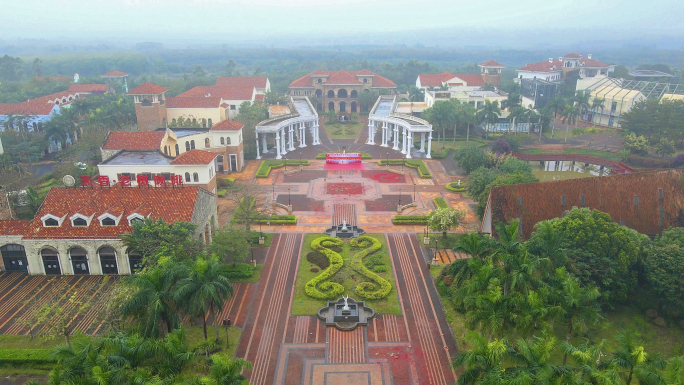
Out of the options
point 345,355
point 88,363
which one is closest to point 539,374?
point 345,355

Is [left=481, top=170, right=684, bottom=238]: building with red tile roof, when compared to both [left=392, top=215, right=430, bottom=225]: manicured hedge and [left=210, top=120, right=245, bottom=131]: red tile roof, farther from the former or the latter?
[left=210, top=120, right=245, bottom=131]: red tile roof

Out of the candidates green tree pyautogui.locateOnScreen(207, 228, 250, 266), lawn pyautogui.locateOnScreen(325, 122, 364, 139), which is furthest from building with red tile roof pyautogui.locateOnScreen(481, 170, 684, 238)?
lawn pyautogui.locateOnScreen(325, 122, 364, 139)

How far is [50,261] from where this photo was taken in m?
41.9

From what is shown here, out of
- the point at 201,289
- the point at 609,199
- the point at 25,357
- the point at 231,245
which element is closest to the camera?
the point at 201,289

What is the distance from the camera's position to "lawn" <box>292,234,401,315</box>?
124ft

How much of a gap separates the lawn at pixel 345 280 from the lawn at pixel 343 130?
4971cm

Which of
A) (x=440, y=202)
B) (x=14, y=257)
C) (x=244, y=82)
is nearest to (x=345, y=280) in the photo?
(x=440, y=202)

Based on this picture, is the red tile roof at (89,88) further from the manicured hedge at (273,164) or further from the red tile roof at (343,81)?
the manicured hedge at (273,164)

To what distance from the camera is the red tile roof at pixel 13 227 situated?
138ft

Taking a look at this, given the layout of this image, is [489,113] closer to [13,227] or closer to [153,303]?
[13,227]

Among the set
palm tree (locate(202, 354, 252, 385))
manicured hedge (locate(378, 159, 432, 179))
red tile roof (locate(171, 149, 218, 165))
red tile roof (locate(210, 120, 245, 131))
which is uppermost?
red tile roof (locate(210, 120, 245, 131))

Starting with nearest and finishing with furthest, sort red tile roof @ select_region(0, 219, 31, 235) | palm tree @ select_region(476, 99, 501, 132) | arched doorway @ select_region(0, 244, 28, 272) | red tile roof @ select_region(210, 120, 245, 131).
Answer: red tile roof @ select_region(0, 219, 31, 235) < arched doorway @ select_region(0, 244, 28, 272) < red tile roof @ select_region(210, 120, 245, 131) < palm tree @ select_region(476, 99, 501, 132)

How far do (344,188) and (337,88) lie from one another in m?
58.0

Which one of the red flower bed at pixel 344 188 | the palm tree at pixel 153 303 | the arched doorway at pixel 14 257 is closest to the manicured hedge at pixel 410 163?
the red flower bed at pixel 344 188
